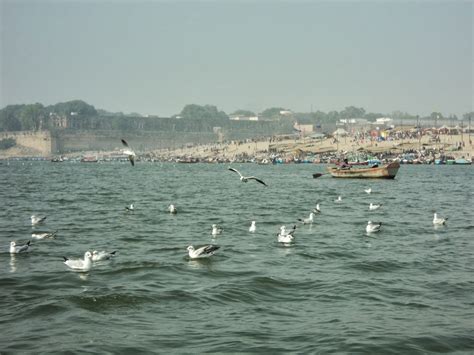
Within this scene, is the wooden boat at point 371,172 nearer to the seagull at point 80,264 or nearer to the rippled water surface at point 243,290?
the rippled water surface at point 243,290

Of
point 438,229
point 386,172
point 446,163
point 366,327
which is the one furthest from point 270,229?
point 446,163

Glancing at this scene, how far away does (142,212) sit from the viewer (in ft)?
104

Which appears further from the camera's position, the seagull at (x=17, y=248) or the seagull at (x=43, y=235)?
the seagull at (x=43, y=235)

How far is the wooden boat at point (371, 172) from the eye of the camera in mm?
60875

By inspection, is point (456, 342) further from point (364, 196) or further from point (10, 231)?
point (364, 196)

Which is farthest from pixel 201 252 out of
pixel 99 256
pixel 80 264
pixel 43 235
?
pixel 43 235

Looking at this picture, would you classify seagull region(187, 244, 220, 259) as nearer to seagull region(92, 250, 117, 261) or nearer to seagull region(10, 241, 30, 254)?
seagull region(92, 250, 117, 261)

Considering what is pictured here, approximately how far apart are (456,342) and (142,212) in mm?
22735

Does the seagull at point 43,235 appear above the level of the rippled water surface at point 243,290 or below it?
above

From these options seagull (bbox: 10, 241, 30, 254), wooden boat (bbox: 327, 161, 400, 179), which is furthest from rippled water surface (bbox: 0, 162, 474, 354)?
wooden boat (bbox: 327, 161, 400, 179)

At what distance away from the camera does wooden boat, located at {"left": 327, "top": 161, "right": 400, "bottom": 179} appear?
2397 inches

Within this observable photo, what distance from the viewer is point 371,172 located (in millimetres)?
61938

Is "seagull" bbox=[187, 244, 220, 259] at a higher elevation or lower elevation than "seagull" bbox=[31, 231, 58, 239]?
higher

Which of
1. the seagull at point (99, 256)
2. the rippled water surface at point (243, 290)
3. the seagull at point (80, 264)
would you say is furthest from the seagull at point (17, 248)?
the seagull at point (80, 264)
